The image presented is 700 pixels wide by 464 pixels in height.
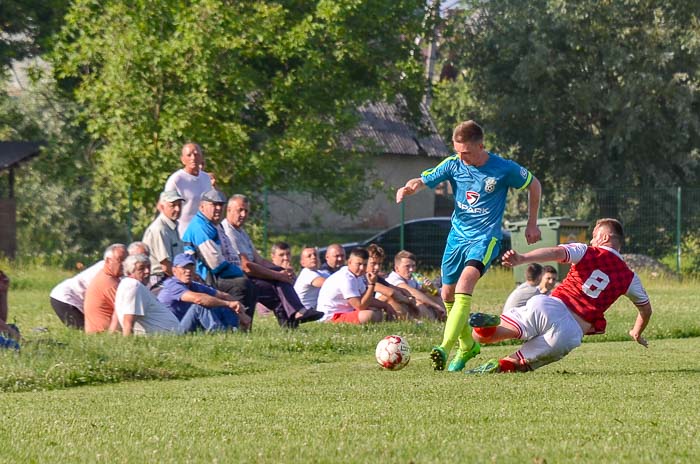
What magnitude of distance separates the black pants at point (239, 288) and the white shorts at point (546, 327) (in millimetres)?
4846

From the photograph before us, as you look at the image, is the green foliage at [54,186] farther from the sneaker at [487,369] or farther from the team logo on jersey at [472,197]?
the sneaker at [487,369]

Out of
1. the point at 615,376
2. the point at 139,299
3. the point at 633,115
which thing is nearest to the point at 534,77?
the point at 633,115

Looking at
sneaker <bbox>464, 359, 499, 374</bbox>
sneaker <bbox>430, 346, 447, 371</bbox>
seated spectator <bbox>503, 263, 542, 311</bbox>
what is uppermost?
seated spectator <bbox>503, 263, 542, 311</bbox>

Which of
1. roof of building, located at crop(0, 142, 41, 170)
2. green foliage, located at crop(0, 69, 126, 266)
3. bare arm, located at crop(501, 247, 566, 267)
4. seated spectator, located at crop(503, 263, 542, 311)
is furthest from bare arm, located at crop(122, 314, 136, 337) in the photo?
green foliage, located at crop(0, 69, 126, 266)

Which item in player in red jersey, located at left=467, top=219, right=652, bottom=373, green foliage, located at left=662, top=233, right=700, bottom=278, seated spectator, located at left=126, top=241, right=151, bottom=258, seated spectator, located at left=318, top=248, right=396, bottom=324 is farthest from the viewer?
green foliage, located at left=662, top=233, right=700, bottom=278

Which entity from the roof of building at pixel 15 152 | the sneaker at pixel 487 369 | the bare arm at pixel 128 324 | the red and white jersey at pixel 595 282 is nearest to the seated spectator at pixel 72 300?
the bare arm at pixel 128 324

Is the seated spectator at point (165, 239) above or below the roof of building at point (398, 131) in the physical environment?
below

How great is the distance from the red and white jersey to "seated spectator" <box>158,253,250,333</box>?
472cm

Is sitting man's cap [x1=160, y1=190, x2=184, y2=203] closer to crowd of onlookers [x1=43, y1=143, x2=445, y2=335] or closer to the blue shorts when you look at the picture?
crowd of onlookers [x1=43, y1=143, x2=445, y2=335]

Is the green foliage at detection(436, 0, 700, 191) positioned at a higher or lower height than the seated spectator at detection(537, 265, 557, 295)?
higher

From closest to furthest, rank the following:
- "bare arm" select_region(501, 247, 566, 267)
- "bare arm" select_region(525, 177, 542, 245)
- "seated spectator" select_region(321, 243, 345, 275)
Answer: "bare arm" select_region(501, 247, 566, 267)
"bare arm" select_region(525, 177, 542, 245)
"seated spectator" select_region(321, 243, 345, 275)

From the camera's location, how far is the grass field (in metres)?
6.13

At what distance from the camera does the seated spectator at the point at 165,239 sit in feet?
48.4

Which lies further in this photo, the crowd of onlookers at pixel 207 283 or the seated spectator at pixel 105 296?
the seated spectator at pixel 105 296
